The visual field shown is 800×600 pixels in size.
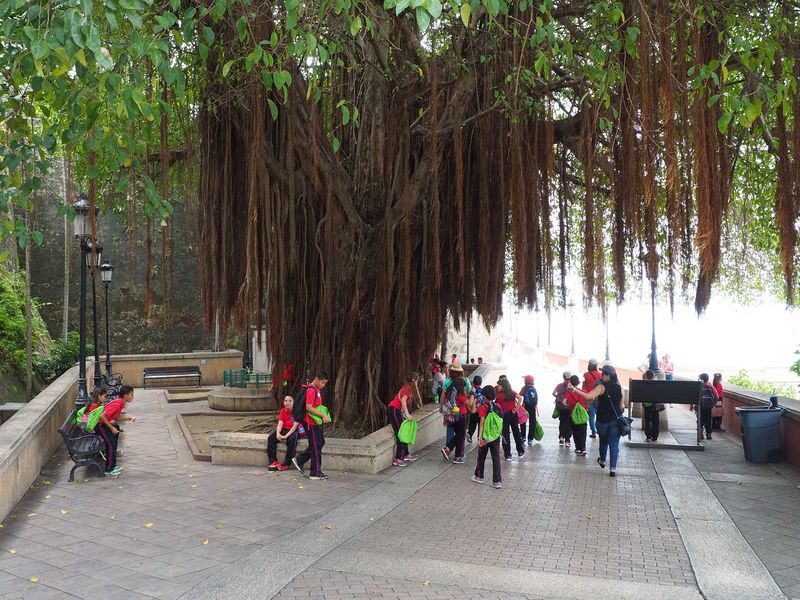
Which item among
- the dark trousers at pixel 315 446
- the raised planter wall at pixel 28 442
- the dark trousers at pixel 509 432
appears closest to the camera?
the raised planter wall at pixel 28 442

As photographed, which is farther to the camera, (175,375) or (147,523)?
(175,375)

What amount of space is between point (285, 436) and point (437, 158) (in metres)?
3.93

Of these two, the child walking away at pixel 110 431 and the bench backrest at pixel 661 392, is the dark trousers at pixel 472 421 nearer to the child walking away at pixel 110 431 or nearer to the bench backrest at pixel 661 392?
the bench backrest at pixel 661 392

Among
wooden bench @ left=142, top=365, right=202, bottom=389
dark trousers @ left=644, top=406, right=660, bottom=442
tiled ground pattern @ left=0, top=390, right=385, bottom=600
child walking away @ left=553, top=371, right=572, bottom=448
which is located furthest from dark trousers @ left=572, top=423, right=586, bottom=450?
wooden bench @ left=142, top=365, right=202, bottom=389

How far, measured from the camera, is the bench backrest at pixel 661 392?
33.6ft

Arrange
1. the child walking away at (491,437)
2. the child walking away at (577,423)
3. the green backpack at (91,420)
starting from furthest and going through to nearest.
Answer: the child walking away at (577,423)
the green backpack at (91,420)
the child walking away at (491,437)

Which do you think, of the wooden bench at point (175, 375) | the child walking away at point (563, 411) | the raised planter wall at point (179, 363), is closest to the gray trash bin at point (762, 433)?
the child walking away at point (563, 411)

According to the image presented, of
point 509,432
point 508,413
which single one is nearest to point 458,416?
point 508,413

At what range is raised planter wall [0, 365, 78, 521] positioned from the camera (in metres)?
6.21

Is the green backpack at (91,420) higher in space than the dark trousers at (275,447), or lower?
higher

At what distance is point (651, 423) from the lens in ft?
36.4

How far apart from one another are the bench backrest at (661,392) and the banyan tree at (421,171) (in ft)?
6.79

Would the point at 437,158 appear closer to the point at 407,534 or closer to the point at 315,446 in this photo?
the point at 315,446

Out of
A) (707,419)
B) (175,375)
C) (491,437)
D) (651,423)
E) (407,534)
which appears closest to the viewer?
(407,534)
